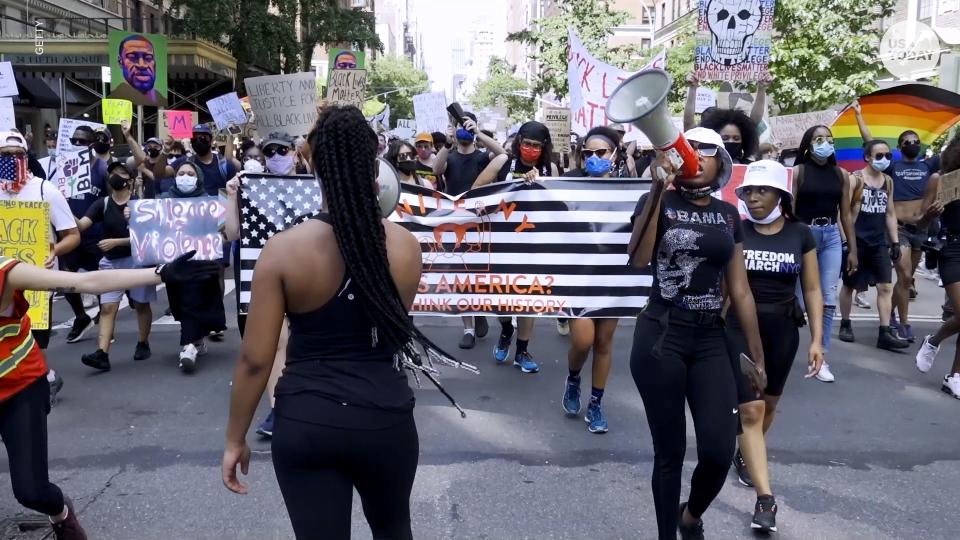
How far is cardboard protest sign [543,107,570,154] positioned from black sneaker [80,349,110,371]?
683cm

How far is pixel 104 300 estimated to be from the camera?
24.8ft

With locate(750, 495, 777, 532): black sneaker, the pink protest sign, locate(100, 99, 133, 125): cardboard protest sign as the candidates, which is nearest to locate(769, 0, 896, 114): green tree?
the pink protest sign

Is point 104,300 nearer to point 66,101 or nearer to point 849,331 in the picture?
point 849,331

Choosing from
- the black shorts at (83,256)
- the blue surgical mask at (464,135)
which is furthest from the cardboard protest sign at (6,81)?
the blue surgical mask at (464,135)

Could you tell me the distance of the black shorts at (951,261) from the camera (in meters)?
6.92

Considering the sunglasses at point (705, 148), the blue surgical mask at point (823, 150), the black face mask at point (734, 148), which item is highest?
the blue surgical mask at point (823, 150)

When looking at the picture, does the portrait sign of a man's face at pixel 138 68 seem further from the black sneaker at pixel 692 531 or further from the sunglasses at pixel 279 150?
the black sneaker at pixel 692 531

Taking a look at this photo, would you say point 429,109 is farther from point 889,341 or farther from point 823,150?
point 823,150

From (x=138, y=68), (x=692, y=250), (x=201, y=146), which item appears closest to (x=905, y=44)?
(x=138, y=68)

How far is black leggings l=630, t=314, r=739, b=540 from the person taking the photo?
3732 mm

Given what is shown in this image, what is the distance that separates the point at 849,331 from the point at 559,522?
552 cm

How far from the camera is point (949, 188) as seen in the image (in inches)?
273

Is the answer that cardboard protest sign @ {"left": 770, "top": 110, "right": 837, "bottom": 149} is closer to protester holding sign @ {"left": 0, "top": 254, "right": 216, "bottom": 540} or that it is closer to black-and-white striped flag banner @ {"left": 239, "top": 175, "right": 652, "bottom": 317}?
black-and-white striped flag banner @ {"left": 239, "top": 175, "right": 652, "bottom": 317}

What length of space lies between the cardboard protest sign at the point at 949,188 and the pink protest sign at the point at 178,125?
46.5ft
